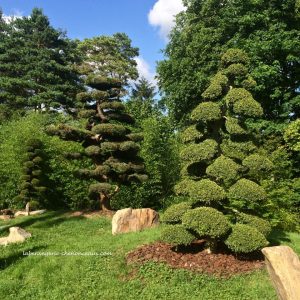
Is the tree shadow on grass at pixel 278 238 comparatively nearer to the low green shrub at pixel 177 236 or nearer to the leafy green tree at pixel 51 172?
the low green shrub at pixel 177 236

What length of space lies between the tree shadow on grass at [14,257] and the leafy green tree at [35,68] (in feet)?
67.1

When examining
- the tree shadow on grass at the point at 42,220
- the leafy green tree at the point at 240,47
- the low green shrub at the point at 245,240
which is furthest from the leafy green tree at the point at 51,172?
the low green shrub at the point at 245,240

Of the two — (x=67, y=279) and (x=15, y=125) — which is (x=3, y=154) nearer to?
(x=15, y=125)

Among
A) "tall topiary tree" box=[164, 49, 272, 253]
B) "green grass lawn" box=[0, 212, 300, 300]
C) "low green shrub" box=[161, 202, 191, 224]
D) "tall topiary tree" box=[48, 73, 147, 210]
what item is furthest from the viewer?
"tall topiary tree" box=[48, 73, 147, 210]

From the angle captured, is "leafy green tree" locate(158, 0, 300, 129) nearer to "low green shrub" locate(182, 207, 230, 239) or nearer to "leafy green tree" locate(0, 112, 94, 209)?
"leafy green tree" locate(0, 112, 94, 209)

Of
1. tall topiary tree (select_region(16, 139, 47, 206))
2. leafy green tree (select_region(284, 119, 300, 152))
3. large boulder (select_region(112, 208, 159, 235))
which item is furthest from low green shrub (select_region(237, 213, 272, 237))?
tall topiary tree (select_region(16, 139, 47, 206))

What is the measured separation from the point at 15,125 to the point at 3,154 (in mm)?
2842

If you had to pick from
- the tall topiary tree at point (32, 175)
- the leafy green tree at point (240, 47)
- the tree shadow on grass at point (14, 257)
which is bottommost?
the tree shadow on grass at point (14, 257)

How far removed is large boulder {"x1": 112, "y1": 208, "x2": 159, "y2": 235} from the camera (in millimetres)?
12023

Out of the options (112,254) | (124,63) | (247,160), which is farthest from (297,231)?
(124,63)

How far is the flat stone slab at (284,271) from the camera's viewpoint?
554 centimetres

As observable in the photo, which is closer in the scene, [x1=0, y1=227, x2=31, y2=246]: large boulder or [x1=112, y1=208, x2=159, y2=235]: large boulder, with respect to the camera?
[x1=0, y1=227, x2=31, y2=246]: large boulder

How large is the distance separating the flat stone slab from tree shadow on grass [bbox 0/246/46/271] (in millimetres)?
6296

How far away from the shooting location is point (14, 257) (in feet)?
33.0
